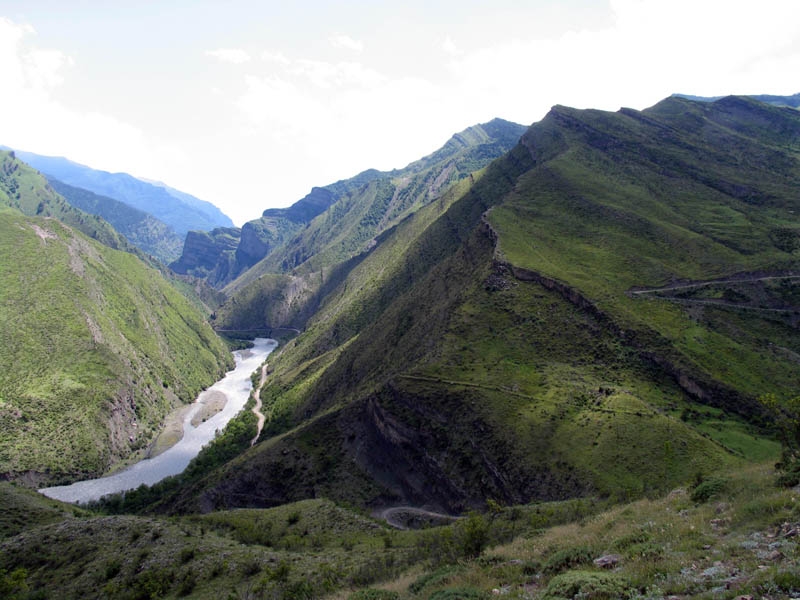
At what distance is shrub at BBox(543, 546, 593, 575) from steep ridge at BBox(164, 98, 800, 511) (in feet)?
138

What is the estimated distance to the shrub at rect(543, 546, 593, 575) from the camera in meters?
23.2

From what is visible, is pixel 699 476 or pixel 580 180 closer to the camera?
pixel 699 476

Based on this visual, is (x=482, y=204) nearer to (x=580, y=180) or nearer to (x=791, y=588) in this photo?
(x=580, y=180)

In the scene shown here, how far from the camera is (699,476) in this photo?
36.4 m

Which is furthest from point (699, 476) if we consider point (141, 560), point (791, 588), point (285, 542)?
point (141, 560)

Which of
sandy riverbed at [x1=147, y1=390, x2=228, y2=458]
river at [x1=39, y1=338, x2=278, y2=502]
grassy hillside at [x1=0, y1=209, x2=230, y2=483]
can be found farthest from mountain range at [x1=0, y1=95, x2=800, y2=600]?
sandy riverbed at [x1=147, y1=390, x2=228, y2=458]

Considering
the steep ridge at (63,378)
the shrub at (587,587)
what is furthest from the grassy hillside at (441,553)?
the steep ridge at (63,378)

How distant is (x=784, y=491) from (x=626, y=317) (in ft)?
236

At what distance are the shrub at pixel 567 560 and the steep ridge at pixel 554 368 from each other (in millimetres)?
41999

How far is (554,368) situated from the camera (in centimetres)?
8675

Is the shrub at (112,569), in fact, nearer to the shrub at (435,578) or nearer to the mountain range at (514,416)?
the mountain range at (514,416)

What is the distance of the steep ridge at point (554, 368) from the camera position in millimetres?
69500

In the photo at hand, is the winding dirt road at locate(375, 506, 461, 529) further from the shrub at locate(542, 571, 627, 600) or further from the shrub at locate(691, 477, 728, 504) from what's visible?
the shrub at locate(542, 571, 627, 600)

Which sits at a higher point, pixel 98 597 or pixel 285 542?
pixel 98 597
